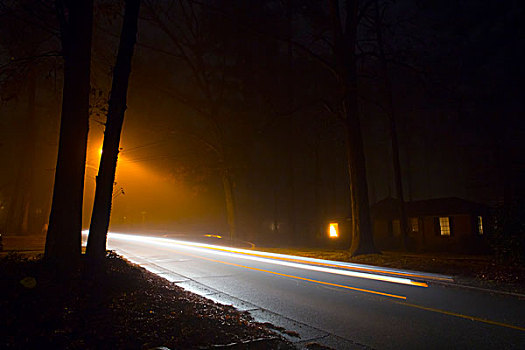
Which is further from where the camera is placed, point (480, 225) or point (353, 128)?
point (480, 225)

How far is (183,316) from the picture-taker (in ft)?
21.3

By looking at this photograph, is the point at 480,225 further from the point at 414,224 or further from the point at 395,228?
the point at 395,228

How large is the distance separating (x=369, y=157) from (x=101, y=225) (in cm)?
6030

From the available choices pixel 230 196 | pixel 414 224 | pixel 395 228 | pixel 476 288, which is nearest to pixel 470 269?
pixel 476 288

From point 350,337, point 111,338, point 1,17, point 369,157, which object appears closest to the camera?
point 111,338

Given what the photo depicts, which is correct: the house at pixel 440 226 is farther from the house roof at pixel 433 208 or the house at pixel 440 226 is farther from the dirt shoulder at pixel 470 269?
the dirt shoulder at pixel 470 269

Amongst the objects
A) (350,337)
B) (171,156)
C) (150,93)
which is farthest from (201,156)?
(350,337)

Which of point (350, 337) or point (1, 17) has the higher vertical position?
point (1, 17)

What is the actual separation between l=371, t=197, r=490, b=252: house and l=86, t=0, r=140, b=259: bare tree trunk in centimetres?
2378

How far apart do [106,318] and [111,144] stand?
17.4 feet

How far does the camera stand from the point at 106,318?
5797 mm

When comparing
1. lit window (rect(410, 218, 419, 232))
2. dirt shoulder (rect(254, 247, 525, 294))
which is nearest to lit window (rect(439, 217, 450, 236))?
lit window (rect(410, 218, 419, 232))

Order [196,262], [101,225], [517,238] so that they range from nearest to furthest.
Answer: [101,225]
[517,238]
[196,262]

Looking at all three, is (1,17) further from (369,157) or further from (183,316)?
(369,157)
